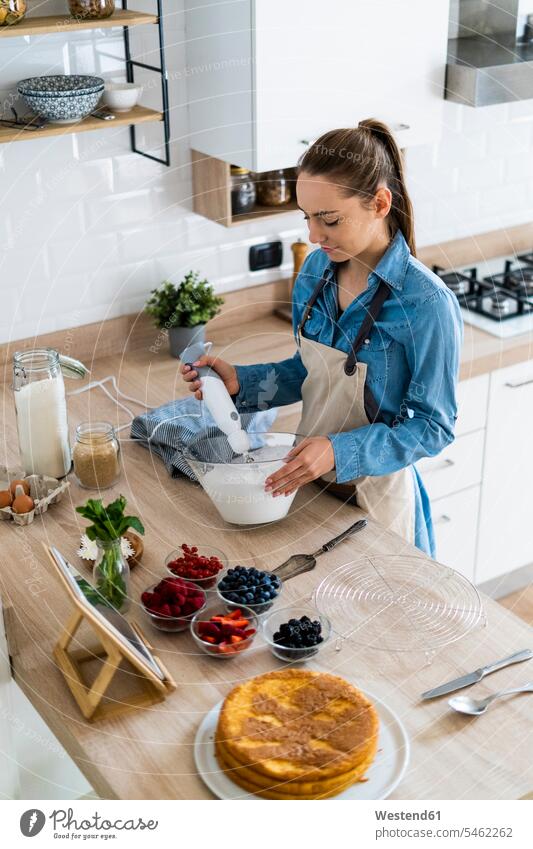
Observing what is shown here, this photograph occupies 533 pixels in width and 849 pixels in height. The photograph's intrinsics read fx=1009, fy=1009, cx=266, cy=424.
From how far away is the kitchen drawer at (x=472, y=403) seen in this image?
234 centimetres

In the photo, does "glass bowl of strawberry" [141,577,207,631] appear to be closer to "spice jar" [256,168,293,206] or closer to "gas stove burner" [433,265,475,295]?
"spice jar" [256,168,293,206]

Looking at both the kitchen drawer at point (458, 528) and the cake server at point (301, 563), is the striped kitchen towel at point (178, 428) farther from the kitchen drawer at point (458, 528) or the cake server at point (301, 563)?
the kitchen drawer at point (458, 528)

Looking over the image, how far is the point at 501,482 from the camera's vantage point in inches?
101

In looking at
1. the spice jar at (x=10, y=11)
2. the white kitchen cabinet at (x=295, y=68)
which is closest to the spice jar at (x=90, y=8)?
the spice jar at (x=10, y=11)

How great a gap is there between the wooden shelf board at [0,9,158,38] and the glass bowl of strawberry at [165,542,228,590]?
0.95 meters

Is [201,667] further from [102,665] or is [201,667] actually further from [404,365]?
[404,365]

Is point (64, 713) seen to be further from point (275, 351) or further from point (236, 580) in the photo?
point (275, 351)

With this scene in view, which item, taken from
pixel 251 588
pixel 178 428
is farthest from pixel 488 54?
pixel 251 588

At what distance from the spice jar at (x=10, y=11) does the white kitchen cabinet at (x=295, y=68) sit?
16.9 inches

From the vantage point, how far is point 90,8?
1.85 metres

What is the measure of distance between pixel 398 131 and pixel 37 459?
3.72 ft
